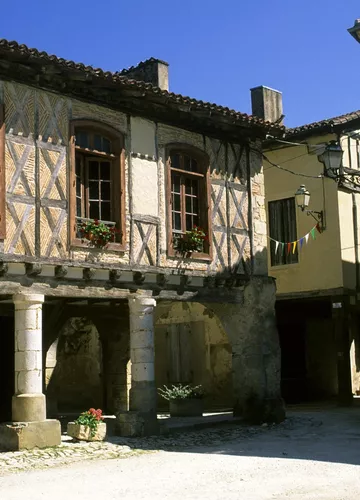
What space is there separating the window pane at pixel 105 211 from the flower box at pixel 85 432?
11.3 ft

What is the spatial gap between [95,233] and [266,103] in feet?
29.5

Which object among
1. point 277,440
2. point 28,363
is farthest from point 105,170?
point 277,440

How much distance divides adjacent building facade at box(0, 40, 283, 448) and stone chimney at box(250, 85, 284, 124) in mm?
4147

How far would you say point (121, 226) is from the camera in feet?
41.7

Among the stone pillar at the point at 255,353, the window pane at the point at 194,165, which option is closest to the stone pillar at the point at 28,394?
the window pane at the point at 194,165

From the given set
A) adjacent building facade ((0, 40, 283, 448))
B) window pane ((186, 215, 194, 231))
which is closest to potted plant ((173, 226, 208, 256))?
adjacent building facade ((0, 40, 283, 448))

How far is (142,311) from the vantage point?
13117 mm

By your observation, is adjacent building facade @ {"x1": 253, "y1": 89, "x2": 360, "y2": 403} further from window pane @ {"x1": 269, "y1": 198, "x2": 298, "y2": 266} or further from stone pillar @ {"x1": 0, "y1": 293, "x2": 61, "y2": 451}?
stone pillar @ {"x1": 0, "y1": 293, "x2": 61, "y2": 451}

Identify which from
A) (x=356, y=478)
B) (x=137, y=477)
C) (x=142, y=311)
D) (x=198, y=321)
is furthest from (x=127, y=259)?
(x=198, y=321)

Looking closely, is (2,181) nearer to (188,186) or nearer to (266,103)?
(188,186)

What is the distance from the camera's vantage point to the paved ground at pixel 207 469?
7914 millimetres

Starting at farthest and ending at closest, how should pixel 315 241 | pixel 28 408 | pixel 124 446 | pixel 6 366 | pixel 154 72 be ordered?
pixel 315 241
pixel 154 72
pixel 6 366
pixel 124 446
pixel 28 408

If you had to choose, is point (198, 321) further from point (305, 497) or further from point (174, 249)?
point (305, 497)

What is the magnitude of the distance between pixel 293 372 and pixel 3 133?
41.8ft
